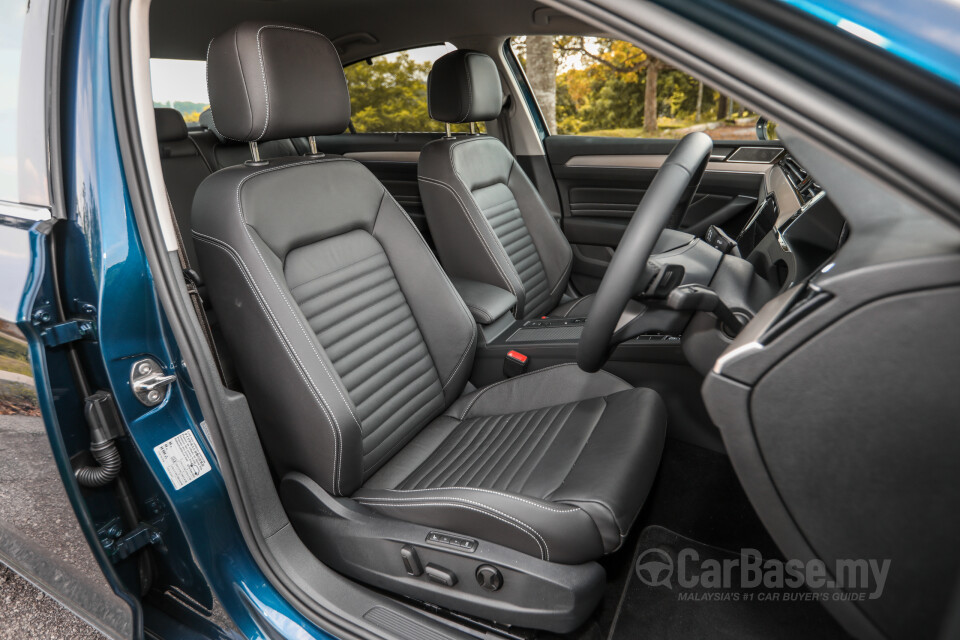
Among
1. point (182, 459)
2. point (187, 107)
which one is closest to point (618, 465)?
point (182, 459)

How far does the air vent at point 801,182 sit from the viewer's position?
140 centimetres

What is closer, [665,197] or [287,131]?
[665,197]

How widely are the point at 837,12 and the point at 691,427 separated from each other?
4.88ft

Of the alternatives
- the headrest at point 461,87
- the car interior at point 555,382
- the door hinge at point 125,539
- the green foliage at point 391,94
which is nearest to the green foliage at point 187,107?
the car interior at point 555,382

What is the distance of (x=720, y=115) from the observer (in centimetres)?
236

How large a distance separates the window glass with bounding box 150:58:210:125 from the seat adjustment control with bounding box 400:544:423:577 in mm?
2012

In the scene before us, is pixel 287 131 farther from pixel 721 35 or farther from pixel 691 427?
pixel 691 427

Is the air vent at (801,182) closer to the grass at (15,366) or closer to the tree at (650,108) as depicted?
the tree at (650,108)

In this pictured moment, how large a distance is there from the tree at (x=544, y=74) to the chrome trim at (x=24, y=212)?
7.34ft

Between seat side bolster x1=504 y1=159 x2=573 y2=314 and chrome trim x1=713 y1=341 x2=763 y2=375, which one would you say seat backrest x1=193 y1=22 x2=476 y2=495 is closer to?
chrome trim x1=713 y1=341 x2=763 y2=375

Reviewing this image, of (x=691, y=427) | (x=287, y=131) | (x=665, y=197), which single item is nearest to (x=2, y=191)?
(x=287, y=131)

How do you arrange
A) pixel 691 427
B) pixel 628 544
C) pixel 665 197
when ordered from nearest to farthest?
pixel 665 197, pixel 628 544, pixel 691 427

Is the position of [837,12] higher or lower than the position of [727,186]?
higher

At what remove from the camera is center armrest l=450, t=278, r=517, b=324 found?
213cm
